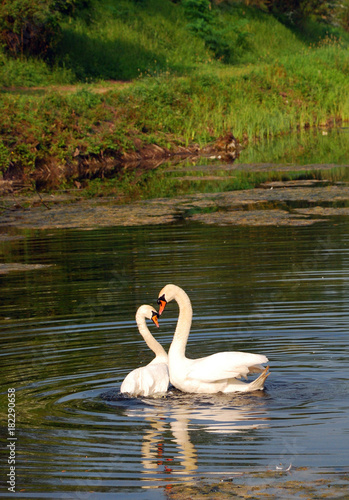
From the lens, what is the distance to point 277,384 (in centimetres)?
761

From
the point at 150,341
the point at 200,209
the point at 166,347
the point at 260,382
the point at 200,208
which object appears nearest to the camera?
the point at 260,382

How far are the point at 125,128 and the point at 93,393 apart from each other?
2124 cm

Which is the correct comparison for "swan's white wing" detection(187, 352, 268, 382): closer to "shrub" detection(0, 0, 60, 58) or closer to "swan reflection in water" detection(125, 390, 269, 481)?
"swan reflection in water" detection(125, 390, 269, 481)

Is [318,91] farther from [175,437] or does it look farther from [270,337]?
[175,437]

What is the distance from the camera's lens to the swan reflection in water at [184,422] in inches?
222

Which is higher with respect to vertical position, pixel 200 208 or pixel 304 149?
pixel 304 149

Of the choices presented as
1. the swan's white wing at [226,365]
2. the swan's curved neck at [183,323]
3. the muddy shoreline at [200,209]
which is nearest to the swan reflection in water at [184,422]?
the swan's white wing at [226,365]

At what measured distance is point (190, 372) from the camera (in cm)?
747

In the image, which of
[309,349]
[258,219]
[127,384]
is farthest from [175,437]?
[258,219]

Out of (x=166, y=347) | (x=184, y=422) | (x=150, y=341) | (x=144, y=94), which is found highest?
(x=144, y=94)

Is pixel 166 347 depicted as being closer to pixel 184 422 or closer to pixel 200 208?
pixel 184 422

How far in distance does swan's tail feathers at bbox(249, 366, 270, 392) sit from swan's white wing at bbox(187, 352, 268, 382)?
0.37ft

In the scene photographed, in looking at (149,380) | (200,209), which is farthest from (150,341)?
(200,209)

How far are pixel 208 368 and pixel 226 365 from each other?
0.19 meters
